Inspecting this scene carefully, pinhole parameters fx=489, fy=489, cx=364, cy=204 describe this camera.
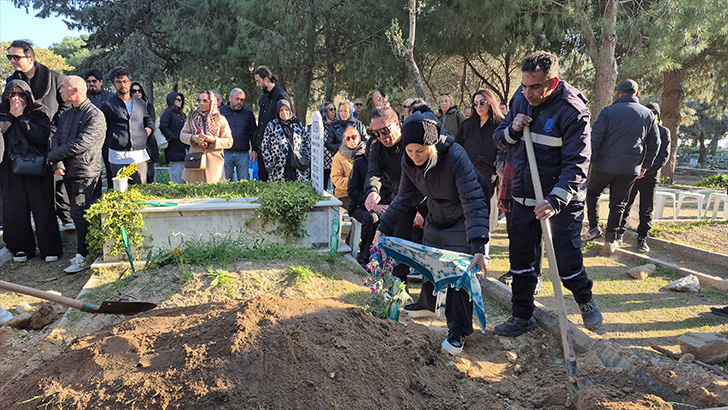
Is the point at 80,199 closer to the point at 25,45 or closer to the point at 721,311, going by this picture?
the point at 25,45

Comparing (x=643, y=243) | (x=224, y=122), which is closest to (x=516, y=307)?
(x=643, y=243)

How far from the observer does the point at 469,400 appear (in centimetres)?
298

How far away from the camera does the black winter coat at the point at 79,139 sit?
221 inches

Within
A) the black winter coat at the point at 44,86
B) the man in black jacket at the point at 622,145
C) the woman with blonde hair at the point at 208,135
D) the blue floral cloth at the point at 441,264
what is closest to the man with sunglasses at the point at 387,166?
the blue floral cloth at the point at 441,264

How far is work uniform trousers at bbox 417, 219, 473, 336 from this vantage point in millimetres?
3680

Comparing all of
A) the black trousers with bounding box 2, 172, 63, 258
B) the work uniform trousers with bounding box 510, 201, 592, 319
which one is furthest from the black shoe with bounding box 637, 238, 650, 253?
the black trousers with bounding box 2, 172, 63, 258

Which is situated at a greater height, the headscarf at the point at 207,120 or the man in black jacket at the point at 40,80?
the man in black jacket at the point at 40,80

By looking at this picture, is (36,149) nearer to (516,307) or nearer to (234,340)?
(234,340)

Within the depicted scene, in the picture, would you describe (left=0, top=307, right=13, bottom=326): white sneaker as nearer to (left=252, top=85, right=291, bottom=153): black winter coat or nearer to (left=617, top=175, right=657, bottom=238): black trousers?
(left=252, top=85, right=291, bottom=153): black winter coat

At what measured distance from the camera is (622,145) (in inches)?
239

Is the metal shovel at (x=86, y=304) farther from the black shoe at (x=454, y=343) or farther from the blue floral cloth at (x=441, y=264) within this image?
the black shoe at (x=454, y=343)

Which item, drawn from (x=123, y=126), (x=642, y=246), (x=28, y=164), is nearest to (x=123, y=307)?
(x=28, y=164)

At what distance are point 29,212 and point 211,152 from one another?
2374 millimetres

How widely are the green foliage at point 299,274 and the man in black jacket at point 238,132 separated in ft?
11.8
